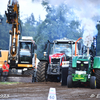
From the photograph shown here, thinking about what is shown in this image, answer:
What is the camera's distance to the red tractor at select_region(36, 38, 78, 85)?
19.2 m

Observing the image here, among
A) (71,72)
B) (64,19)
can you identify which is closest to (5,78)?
(71,72)

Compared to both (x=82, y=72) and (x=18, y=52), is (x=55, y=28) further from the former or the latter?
(x=82, y=72)

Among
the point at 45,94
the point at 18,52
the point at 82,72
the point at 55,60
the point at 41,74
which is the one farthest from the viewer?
the point at 18,52

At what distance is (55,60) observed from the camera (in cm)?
2002

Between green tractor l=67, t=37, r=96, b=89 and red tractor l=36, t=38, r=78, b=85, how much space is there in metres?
3.41

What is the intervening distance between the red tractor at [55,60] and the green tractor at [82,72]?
3414 mm

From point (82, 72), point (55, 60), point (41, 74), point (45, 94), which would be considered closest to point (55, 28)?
point (55, 60)

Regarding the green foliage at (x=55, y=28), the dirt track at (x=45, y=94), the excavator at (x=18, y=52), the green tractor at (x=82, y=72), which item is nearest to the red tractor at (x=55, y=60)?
the excavator at (x=18, y=52)

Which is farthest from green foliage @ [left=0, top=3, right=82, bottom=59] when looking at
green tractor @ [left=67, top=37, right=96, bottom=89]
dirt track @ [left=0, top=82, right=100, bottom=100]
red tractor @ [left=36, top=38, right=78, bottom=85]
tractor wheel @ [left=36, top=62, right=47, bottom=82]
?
dirt track @ [left=0, top=82, right=100, bottom=100]

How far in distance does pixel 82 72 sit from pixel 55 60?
572 cm

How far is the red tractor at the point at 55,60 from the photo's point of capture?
62.8 ft

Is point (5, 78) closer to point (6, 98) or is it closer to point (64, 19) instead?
point (6, 98)

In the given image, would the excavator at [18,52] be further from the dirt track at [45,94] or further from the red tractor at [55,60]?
the dirt track at [45,94]

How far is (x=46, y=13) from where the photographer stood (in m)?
59.4
